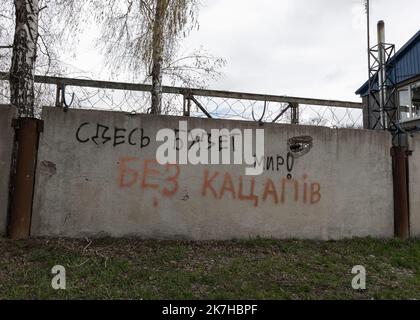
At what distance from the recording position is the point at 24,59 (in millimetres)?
5484

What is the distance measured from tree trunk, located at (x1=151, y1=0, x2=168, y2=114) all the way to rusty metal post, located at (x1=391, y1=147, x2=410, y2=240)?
4482 mm

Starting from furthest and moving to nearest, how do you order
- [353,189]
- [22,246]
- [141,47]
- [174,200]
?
[141,47]
[353,189]
[174,200]
[22,246]

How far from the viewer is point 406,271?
17.3 feet

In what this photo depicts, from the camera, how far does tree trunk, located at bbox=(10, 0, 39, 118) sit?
545cm

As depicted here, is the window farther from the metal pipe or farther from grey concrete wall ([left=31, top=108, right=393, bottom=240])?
grey concrete wall ([left=31, top=108, right=393, bottom=240])

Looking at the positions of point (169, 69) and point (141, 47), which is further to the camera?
point (169, 69)

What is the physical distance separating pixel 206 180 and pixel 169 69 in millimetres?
3078

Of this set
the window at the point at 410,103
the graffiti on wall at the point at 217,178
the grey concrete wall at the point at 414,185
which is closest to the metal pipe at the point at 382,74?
the window at the point at 410,103

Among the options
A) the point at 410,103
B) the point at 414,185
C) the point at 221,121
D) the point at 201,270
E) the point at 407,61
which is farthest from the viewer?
the point at 407,61

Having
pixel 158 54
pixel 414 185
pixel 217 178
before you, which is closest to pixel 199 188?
pixel 217 178

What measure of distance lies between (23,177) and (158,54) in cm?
332

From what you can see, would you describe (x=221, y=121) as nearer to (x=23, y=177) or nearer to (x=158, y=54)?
(x=158, y=54)
